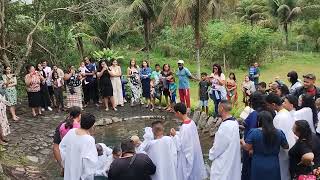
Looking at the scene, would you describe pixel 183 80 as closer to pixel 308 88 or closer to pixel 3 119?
pixel 3 119

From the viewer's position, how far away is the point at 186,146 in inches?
267

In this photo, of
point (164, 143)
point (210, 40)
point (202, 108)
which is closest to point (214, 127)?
point (202, 108)

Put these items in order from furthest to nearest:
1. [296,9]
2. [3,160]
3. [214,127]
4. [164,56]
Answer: [296,9] < [164,56] < [214,127] < [3,160]

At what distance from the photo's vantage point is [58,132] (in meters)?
6.96

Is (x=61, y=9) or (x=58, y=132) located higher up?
(x=61, y=9)

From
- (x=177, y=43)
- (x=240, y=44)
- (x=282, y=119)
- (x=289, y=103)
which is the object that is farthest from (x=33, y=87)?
(x=177, y=43)

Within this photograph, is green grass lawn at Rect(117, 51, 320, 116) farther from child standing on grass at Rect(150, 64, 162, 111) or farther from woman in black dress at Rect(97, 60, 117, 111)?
woman in black dress at Rect(97, 60, 117, 111)

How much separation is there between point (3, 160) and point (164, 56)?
18579mm

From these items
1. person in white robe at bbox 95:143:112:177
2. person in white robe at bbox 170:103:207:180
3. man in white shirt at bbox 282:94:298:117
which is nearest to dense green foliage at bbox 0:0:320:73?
person in white robe at bbox 95:143:112:177

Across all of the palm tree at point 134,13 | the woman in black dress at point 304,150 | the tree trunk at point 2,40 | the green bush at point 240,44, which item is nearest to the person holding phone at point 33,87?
the tree trunk at point 2,40

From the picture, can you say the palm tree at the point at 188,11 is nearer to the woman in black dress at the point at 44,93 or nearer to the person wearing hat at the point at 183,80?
the person wearing hat at the point at 183,80

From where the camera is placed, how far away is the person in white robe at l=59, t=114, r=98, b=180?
5.94 metres

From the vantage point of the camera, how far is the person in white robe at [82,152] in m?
5.94

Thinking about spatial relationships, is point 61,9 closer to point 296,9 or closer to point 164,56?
point 164,56
